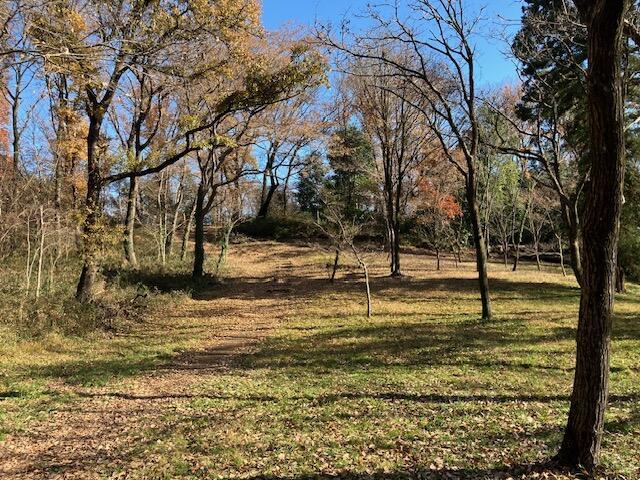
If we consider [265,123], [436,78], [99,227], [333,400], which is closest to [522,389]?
[333,400]

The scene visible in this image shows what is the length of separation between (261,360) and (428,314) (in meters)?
6.92

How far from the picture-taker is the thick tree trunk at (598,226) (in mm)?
3812

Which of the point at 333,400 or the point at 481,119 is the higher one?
the point at 481,119

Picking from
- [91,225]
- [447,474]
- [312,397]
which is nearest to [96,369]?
[312,397]

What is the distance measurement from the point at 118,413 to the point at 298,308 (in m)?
10.6

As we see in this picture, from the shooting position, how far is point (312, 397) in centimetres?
755

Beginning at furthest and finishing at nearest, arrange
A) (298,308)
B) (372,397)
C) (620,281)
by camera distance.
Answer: (620,281)
(298,308)
(372,397)

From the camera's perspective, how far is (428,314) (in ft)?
50.4

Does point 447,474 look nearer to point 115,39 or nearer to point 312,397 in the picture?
point 312,397

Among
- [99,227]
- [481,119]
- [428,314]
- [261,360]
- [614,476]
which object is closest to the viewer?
[614,476]

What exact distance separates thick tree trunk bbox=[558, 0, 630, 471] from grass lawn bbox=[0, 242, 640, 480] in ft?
1.62

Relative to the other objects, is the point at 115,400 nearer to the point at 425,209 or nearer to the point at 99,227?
the point at 99,227

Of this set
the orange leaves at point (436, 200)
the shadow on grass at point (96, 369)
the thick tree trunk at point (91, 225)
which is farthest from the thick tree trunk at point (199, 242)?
the orange leaves at point (436, 200)

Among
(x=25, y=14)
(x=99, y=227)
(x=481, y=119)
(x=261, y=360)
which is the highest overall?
(x=481, y=119)
